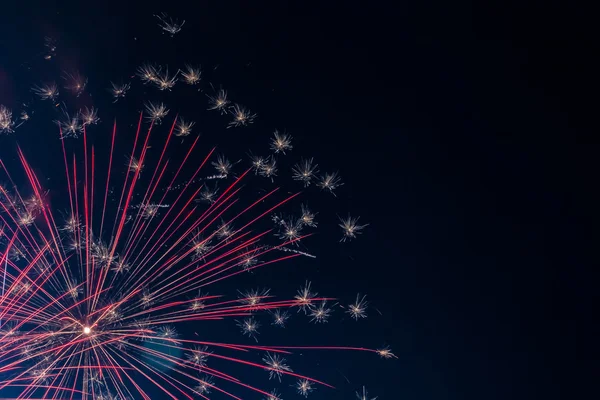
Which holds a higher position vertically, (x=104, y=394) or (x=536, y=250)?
(x=536, y=250)

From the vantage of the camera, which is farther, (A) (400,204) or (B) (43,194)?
(B) (43,194)

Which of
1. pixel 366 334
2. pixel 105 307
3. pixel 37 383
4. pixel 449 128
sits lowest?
pixel 37 383

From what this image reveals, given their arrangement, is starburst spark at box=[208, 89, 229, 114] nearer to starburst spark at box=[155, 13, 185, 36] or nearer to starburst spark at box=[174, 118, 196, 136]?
starburst spark at box=[174, 118, 196, 136]

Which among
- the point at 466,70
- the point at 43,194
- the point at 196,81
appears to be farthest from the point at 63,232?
the point at 466,70

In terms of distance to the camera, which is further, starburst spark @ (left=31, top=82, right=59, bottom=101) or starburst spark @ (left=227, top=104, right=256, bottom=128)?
starburst spark @ (left=31, top=82, right=59, bottom=101)

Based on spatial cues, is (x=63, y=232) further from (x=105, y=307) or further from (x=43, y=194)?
(x=105, y=307)

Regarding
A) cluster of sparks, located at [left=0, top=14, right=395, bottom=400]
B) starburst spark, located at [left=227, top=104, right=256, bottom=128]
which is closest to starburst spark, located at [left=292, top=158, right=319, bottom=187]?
cluster of sparks, located at [left=0, top=14, right=395, bottom=400]
